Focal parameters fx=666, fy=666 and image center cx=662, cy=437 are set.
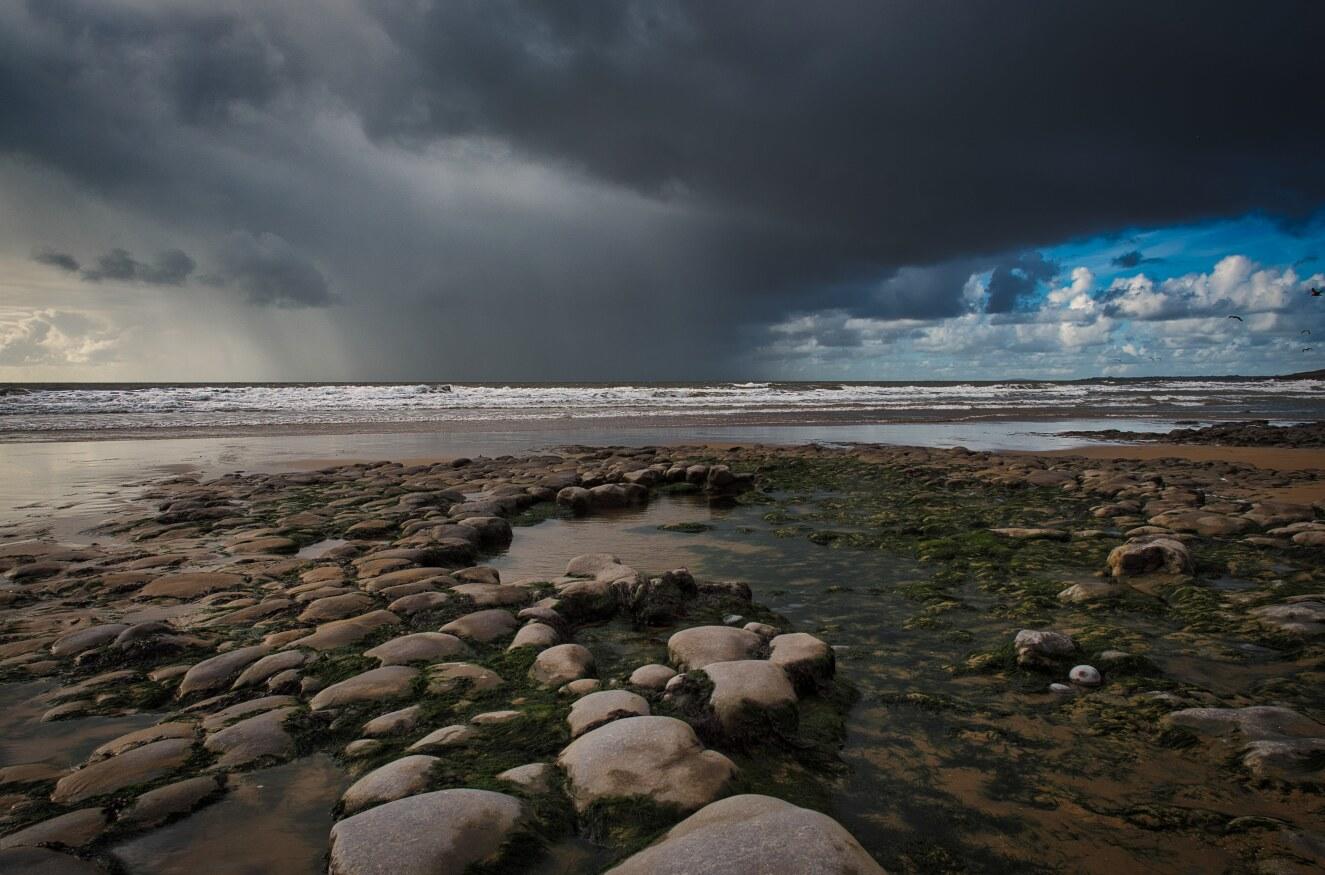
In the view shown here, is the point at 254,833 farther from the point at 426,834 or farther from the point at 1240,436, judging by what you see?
the point at 1240,436

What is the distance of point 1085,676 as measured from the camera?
3.81 m

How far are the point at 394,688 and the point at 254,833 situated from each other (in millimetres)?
1118

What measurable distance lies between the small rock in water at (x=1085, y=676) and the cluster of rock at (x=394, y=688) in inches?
55.8

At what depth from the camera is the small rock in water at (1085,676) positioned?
3.79 metres

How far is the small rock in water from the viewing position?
3.79 meters

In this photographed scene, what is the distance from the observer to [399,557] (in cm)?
629

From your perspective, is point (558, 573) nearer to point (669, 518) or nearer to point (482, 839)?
point (669, 518)

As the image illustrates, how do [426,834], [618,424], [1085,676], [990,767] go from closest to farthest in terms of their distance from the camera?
[426,834]
[990,767]
[1085,676]
[618,424]

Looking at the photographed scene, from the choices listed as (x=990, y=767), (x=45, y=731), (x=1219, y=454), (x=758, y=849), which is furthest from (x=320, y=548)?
(x=1219, y=454)

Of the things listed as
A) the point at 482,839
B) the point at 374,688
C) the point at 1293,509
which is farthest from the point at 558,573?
the point at 1293,509

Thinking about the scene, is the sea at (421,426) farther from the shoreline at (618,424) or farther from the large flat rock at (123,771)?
the large flat rock at (123,771)

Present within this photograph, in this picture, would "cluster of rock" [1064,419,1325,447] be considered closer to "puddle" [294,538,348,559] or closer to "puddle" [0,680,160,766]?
"puddle" [294,538,348,559]

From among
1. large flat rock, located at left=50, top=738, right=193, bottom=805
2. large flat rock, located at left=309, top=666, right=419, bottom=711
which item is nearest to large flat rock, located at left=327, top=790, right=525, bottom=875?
large flat rock, located at left=50, top=738, right=193, bottom=805

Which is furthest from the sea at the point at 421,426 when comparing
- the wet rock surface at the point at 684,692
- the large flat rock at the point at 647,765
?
the large flat rock at the point at 647,765
